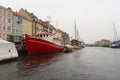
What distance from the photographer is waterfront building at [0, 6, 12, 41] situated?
47.9 metres

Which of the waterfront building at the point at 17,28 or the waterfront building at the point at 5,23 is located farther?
the waterfront building at the point at 17,28

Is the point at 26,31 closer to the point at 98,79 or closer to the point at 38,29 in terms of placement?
the point at 38,29

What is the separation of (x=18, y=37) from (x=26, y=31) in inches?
279

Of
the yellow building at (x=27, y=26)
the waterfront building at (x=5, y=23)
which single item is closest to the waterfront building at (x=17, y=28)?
the waterfront building at (x=5, y=23)

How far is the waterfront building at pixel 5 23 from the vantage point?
4794 centimetres

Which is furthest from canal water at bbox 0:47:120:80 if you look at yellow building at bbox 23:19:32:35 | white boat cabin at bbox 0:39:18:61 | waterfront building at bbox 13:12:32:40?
yellow building at bbox 23:19:32:35

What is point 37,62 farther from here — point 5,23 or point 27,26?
point 27,26

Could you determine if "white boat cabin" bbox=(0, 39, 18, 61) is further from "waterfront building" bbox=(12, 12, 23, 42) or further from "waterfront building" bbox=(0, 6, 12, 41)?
"waterfront building" bbox=(12, 12, 23, 42)

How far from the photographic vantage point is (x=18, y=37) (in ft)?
183

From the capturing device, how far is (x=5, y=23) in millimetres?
49812

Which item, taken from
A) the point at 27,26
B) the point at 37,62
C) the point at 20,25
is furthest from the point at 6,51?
the point at 27,26

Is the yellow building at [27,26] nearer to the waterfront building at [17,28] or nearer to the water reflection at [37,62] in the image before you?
the waterfront building at [17,28]

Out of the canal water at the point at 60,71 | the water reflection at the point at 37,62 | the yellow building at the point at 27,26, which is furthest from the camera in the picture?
the yellow building at the point at 27,26

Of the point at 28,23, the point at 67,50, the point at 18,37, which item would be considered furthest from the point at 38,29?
the point at 67,50
